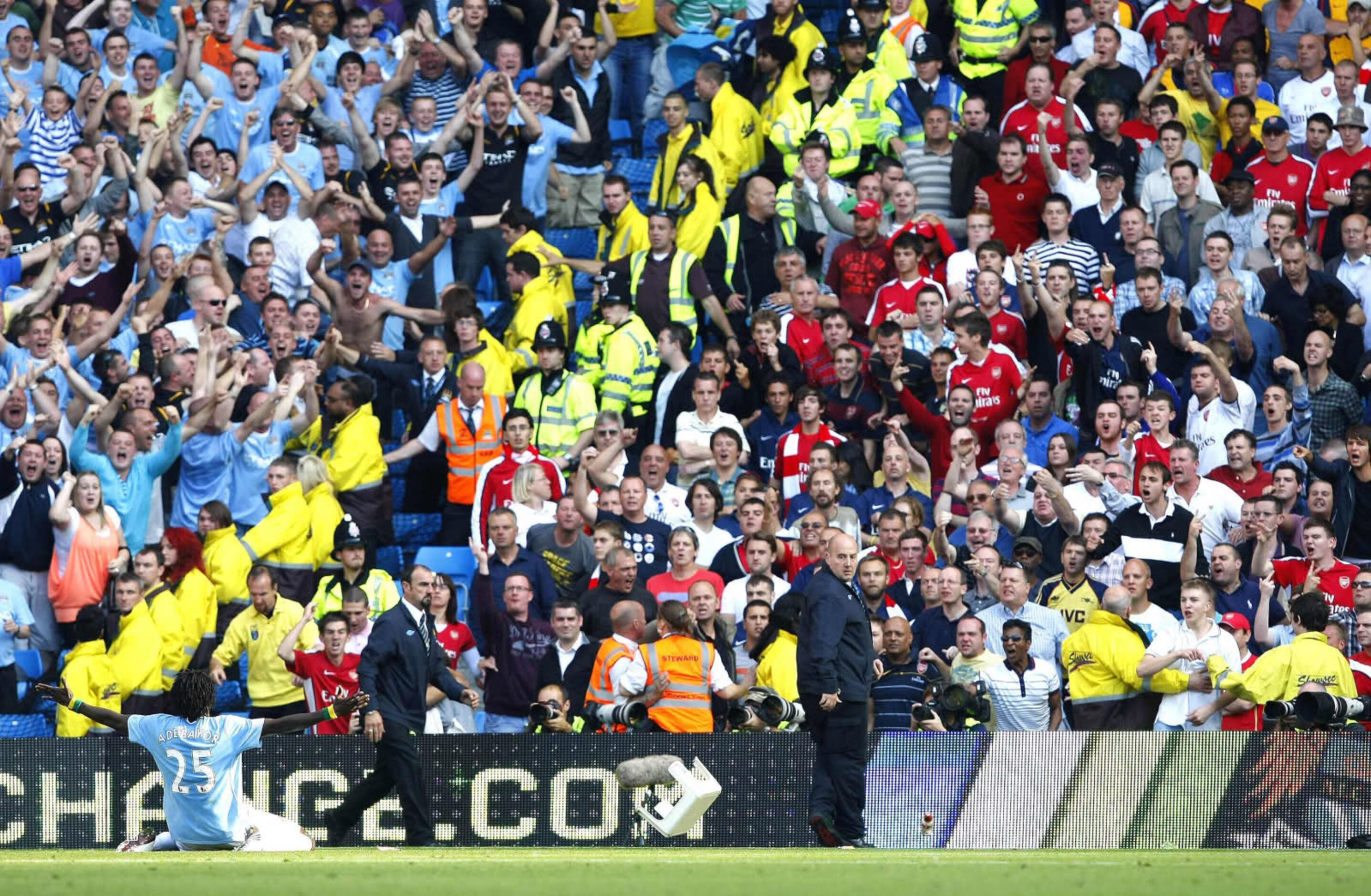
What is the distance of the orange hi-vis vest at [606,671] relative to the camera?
1338 cm

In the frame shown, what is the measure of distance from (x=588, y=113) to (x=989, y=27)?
3559 millimetres

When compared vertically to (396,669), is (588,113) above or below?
above

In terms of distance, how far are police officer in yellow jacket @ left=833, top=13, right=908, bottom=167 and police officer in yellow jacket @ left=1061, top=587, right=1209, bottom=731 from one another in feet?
20.3

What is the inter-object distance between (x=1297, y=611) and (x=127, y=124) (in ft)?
34.5

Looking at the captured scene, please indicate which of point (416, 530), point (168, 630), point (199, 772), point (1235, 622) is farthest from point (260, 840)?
point (1235, 622)

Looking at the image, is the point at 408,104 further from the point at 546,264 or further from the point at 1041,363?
the point at 1041,363

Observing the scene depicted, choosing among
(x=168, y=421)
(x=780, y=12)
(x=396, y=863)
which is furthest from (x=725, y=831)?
(x=780, y=12)

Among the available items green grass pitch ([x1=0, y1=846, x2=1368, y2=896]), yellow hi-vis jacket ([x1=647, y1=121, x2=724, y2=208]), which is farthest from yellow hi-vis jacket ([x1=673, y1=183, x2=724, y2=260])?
green grass pitch ([x1=0, y1=846, x2=1368, y2=896])

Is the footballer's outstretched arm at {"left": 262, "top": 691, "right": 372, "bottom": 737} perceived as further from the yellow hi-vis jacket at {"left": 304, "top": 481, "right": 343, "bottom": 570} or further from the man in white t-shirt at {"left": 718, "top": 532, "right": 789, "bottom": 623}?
the yellow hi-vis jacket at {"left": 304, "top": 481, "right": 343, "bottom": 570}

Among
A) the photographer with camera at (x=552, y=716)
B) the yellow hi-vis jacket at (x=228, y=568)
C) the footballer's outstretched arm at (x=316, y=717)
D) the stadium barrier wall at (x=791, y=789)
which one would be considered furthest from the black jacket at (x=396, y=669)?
the yellow hi-vis jacket at (x=228, y=568)

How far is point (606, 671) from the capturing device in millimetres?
13430

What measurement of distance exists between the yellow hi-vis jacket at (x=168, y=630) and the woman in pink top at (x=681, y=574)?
10.2ft

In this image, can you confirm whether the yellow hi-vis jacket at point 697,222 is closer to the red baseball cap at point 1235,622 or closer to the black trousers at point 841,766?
the red baseball cap at point 1235,622

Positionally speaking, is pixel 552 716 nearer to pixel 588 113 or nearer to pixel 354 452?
pixel 354 452
